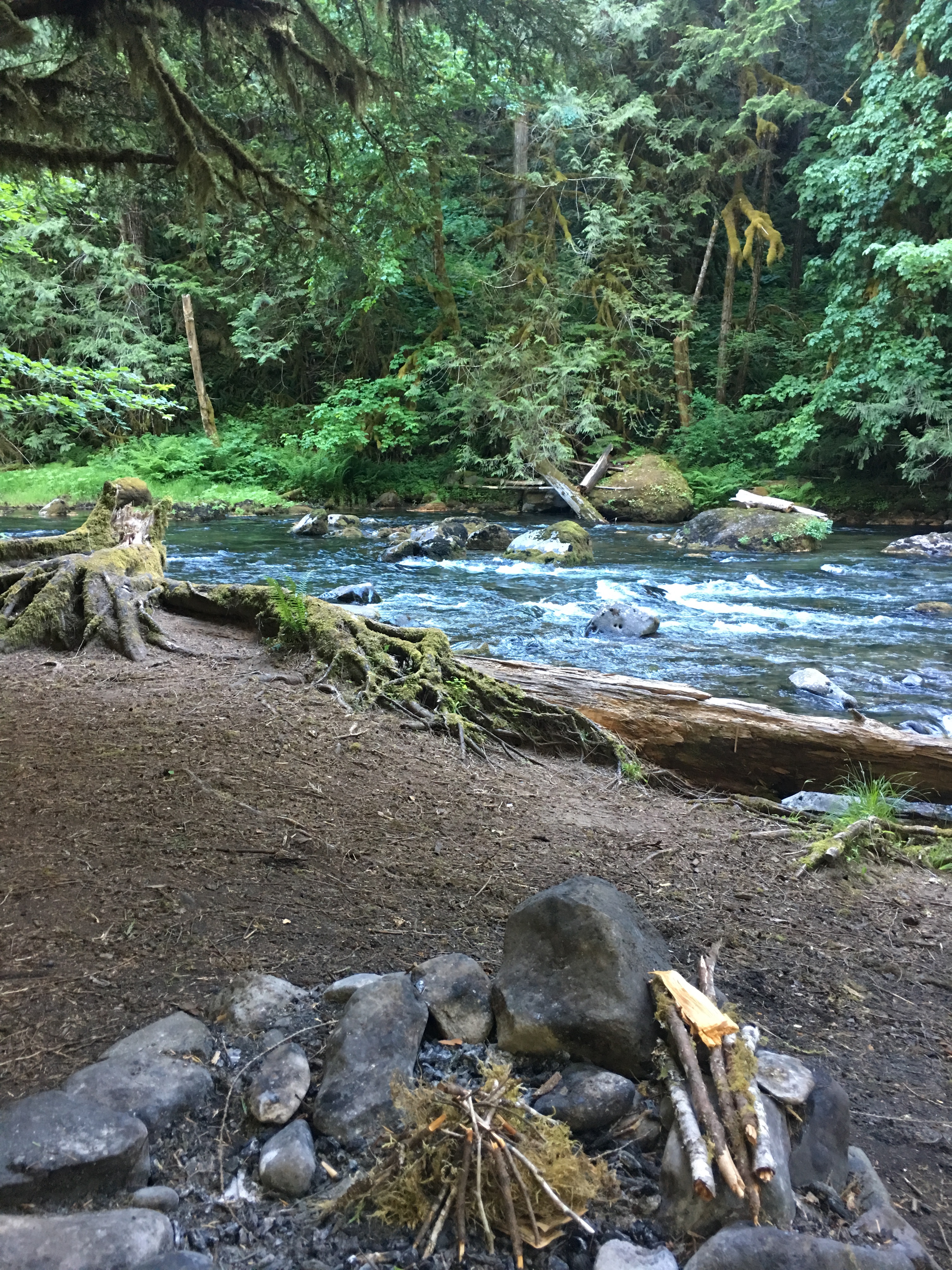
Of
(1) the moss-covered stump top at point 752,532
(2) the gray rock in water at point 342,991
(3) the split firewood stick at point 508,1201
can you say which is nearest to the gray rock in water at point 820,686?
→ (2) the gray rock in water at point 342,991

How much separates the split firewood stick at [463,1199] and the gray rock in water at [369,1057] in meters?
0.30

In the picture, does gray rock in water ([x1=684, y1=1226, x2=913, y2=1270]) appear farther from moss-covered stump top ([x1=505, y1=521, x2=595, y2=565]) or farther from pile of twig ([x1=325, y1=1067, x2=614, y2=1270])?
moss-covered stump top ([x1=505, y1=521, x2=595, y2=565])

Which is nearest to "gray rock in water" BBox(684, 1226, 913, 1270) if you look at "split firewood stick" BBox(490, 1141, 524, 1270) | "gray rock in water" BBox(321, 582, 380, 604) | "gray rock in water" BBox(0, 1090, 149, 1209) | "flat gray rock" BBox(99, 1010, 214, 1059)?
"split firewood stick" BBox(490, 1141, 524, 1270)

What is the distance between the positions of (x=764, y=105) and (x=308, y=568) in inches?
720

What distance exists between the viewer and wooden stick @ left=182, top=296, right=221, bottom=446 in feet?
86.2

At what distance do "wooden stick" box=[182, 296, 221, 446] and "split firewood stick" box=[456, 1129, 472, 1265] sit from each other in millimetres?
27354

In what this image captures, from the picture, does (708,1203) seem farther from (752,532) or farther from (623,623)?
(752,532)

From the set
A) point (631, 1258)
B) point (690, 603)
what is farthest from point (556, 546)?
point (631, 1258)

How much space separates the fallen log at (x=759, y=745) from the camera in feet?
16.3

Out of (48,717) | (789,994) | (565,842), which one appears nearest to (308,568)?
(48,717)

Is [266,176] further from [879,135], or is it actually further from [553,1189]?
[879,135]

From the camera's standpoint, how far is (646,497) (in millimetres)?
21297

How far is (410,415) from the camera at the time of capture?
23.7 meters

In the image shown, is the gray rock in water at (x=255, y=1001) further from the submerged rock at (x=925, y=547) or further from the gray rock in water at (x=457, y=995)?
the submerged rock at (x=925, y=547)
